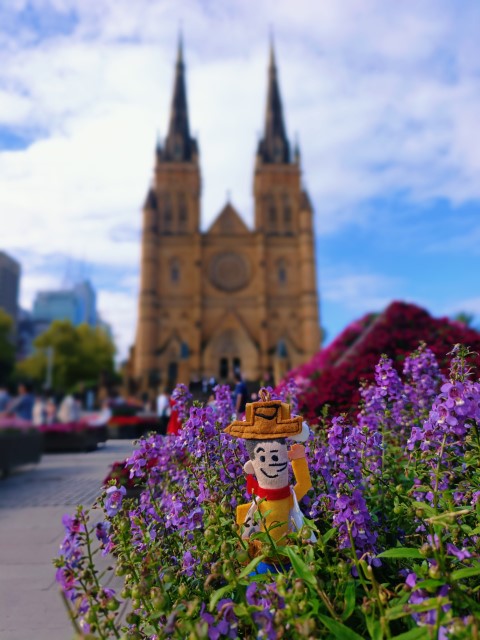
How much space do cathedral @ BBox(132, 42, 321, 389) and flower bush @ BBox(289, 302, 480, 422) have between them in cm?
3463

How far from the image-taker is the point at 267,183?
168 ft

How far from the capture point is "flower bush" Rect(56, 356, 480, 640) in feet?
5.65

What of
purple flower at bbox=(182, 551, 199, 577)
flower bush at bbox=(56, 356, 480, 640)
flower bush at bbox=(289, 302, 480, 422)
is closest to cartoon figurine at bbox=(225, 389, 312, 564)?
flower bush at bbox=(56, 356, 480, 640)

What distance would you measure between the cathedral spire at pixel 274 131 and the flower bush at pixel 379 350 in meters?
45.6

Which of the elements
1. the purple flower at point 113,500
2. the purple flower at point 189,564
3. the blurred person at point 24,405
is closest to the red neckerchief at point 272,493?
the purple flower at point 189,564

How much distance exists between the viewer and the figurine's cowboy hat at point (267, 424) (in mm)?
2814

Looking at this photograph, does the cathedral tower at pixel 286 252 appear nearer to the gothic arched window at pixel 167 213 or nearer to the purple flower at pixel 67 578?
the gothic arched window at pixel 167 213

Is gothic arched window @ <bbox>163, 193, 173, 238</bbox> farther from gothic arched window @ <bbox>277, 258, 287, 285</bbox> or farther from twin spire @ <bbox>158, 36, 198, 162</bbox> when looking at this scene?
gothic arched window @ <bbox>277, 258, 287, 285</bbox>

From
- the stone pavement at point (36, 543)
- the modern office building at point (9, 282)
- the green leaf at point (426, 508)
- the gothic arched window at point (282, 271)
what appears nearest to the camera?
the green leaf at point (426, 508)

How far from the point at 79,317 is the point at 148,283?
470 feet

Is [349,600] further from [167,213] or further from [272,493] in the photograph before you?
[167,213]

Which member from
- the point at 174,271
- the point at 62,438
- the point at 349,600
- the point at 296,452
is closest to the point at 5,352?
the point at 174,271

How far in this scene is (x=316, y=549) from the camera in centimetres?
244

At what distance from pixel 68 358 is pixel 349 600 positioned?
175 ft
